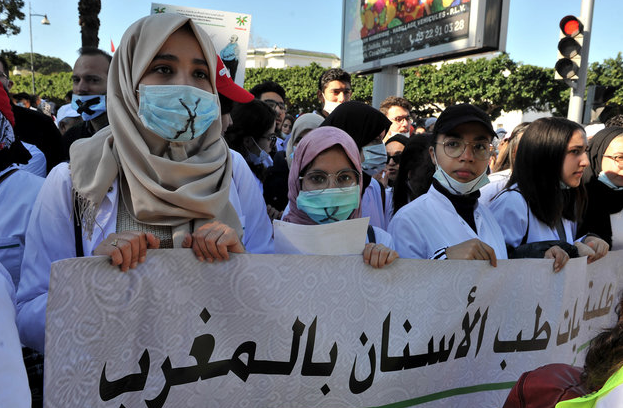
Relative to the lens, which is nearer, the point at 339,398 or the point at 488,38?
the point at 339,398

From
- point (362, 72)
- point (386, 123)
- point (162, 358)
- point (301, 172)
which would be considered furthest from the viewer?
point (362, 72)

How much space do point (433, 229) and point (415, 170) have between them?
1160 millimetres

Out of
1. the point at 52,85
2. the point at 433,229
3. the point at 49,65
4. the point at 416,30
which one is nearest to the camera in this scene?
the point at 433,229

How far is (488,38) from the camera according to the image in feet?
28.0

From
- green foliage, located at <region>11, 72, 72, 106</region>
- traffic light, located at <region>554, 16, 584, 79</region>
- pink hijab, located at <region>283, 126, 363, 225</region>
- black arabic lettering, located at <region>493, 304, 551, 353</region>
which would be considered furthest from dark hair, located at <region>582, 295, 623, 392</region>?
green foliage, located at <region>11, 72, 72, 106</region>

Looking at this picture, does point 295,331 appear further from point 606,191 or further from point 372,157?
point 606,191

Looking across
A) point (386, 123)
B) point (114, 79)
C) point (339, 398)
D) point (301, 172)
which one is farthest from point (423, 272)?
point (386, 123)

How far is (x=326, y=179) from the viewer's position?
6.66 ft

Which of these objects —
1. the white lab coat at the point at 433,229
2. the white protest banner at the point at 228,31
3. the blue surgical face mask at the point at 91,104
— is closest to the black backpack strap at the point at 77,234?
the white lab coat at the point at 433,229

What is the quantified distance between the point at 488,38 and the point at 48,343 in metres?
8.87

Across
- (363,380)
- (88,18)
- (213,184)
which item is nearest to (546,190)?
(363,380)

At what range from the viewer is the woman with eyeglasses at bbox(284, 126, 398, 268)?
1.98 m

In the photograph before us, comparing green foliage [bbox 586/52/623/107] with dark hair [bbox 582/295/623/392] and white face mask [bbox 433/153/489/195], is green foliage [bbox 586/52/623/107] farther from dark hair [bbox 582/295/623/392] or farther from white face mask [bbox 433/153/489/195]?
dark hair [bbox 582/295/623/392]

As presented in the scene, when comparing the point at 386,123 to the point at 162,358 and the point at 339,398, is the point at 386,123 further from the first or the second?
the point at 162,358
